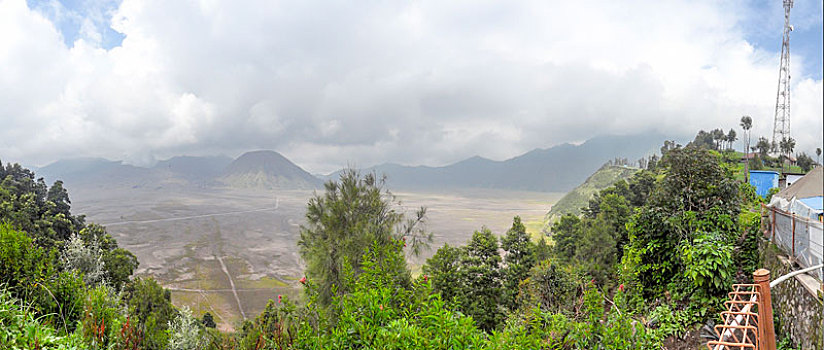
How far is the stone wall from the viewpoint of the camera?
3.85m

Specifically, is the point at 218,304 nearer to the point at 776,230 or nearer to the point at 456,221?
the point at 456,221

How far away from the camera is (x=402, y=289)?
213 centimetres

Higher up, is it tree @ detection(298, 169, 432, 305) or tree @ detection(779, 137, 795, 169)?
tree @ detection(779, 137, 795, 169)

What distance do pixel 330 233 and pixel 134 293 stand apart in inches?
354

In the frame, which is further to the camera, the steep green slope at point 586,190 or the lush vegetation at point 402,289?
the steep green slope at point 586,190

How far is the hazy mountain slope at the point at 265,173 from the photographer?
110m

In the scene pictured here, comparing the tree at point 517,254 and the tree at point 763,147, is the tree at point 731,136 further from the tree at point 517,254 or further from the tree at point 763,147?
the tree at point 517,254

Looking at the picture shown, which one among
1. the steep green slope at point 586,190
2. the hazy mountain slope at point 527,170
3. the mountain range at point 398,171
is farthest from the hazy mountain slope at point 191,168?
the steep green slope at point 586,190

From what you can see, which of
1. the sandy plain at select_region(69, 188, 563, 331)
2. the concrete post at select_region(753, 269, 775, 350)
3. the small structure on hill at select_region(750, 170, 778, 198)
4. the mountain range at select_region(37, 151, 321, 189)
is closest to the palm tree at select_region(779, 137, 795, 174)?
the small structure on hill at select_region(750, 170, 778, 198)

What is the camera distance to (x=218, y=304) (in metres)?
38.7

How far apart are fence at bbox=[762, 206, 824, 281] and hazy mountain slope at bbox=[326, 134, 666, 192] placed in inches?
4678

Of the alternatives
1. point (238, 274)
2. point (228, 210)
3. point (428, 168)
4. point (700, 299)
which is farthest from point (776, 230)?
point (428, 168)

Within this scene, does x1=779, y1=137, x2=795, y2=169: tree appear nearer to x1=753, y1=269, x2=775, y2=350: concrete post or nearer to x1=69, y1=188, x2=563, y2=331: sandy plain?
x1=69, y1=188, x2=563, y2=331: sandy plain

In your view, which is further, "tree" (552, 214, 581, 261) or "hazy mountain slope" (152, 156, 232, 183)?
"hazy mountain slope" (152, 156, 232, 183)
